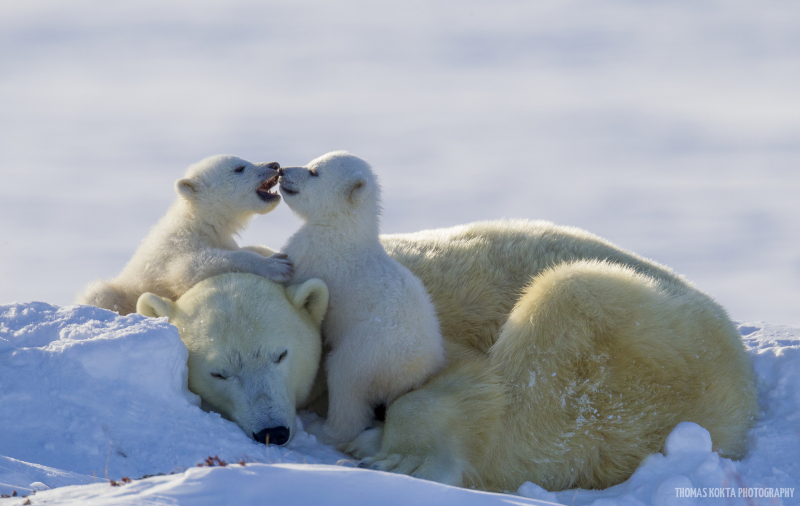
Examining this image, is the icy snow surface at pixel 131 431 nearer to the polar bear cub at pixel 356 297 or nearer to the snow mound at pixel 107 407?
the snow mound at pixel 107 407

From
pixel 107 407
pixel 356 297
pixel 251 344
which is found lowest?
pixel 107 407

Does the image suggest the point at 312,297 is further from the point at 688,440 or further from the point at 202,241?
the point at 688,440

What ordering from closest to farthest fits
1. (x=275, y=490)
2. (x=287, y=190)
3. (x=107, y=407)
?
(x=275, y=490)
(x=107, y=407)
(x=287, y=190)

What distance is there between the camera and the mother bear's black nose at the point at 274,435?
→ 12.5 ft

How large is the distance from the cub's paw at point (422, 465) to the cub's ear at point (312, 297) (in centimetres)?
90

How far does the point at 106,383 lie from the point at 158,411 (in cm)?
33

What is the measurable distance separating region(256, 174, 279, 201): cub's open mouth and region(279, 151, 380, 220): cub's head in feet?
1.33

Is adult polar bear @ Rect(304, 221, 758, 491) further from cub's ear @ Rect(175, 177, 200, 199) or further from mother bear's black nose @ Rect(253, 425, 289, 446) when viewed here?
cub's ear @ Rect(175, 177, 200, 199)

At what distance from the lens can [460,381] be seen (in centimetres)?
415

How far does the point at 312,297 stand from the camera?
429cm

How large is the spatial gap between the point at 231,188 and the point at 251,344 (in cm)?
137

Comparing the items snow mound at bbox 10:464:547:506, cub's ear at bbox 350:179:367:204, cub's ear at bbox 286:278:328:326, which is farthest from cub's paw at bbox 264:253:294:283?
snow mound at bbox 10:464:547:506

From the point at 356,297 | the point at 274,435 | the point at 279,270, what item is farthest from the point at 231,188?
the point at 274,435

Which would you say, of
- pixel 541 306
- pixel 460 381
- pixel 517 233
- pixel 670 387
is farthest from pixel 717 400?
pixel 517 233
